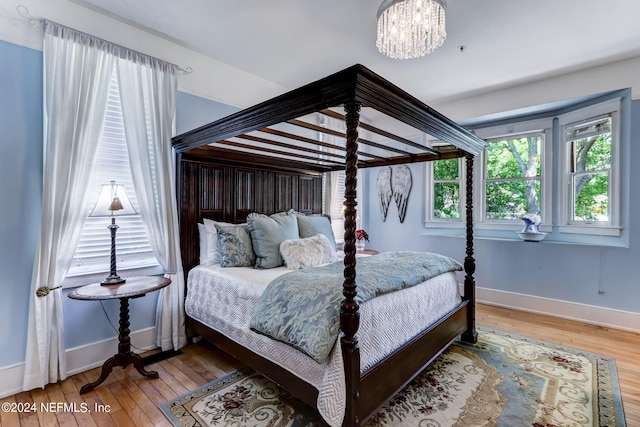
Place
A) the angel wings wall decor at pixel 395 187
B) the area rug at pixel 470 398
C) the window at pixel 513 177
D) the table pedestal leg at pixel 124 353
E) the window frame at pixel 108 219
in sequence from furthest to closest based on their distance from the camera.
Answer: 1. the angel wings wall decor at pixel 395 187
2. the window at pixel 513 177
3. the window frame at pixel 108 219
4. the table pedestal leg at pixel 124 353
5. the area rug at pixel 470 398

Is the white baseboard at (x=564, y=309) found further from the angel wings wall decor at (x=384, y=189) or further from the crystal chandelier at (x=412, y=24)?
the crystal chandelier at (x=412, y=24)

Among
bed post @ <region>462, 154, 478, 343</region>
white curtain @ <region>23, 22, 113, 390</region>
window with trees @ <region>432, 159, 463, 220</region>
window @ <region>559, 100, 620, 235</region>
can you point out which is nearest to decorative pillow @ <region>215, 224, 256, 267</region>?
white curtain @ <region>23, 22, 113, 390</region>

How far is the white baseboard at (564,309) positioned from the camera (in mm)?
3160

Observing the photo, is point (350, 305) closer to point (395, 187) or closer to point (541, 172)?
point (395, 187)

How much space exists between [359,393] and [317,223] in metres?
2.01

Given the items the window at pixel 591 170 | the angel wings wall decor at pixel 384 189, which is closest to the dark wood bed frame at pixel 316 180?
the angel wings wall decor at pixel 384 189

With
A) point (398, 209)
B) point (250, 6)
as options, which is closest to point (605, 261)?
point (398, 209)

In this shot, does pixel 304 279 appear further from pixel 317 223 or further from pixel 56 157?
pixel 56 157

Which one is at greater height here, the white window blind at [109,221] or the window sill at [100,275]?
the white window blind at [109,221]

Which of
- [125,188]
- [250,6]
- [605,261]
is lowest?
[605,261]

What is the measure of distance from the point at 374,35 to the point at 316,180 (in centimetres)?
203

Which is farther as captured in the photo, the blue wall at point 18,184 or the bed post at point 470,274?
the bed post at point 470,274

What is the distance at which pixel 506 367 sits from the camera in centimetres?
244

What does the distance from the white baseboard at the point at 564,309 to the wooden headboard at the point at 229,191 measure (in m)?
2.73
